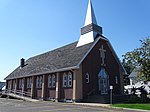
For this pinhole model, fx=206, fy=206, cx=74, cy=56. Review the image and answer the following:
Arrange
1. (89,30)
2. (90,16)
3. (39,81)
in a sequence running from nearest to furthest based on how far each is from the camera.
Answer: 1. (89,30)
2. (90,16)
3. (39,81)

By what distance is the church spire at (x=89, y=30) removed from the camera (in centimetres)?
2978

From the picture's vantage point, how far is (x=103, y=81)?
96.6ft

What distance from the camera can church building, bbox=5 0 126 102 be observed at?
2638 centimetres

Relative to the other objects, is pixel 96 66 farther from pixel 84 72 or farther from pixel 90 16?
pixel 90 16

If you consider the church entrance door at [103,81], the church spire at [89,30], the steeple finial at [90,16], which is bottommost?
the church entrance door at [103,81]

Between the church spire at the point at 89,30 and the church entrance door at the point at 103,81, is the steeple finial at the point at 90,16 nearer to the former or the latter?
the church spire at the point at 89,30

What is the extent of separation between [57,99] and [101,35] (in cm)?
1135

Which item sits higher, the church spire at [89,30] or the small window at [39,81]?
the church spire at [89,30]

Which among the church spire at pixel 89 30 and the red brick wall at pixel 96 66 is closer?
the red brick wall at pixel 96 66

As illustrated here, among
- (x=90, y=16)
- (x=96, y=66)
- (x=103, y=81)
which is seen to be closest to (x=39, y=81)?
(x=96, y=66)

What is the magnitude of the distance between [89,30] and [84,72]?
7.00 metres

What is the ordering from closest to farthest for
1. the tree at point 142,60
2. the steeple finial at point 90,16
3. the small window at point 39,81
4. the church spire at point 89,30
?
the tree at point 142,60
the church spire at point 89,30
the steeple finial at point 90,16
the small window at point 39,81

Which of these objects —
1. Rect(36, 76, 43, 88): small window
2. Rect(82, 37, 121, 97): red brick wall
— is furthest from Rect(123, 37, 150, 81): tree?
Rect(36, 76, 43, 88): small window

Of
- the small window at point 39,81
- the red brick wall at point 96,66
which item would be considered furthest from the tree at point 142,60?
the small window at point 39,81
